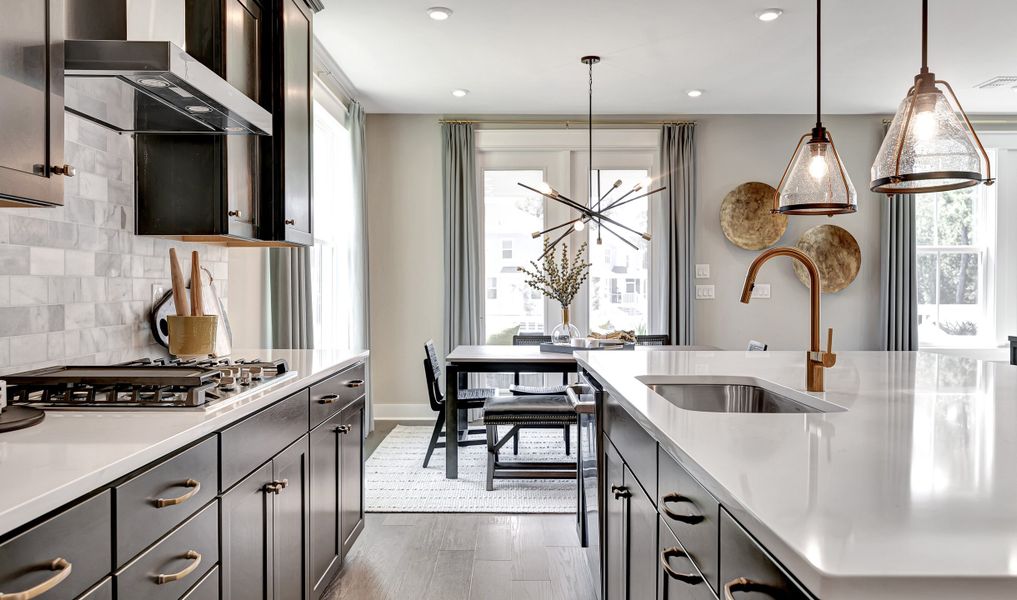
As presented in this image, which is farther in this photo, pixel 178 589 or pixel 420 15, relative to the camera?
pixel 420 15

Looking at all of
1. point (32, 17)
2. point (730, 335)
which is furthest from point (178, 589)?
point (730, 335)

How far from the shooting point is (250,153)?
251 cm

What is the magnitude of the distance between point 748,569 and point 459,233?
4856 mm

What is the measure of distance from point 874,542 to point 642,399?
0.85 meters

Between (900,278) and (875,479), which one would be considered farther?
(900,278)

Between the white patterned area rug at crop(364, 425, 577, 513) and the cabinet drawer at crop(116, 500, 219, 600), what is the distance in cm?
202

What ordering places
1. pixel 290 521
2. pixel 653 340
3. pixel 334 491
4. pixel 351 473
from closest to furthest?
1. pixel 290 521
2. pixel 334 491
3. pixel 351 473
4. pixel 653 340

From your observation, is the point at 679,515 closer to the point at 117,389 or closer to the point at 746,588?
the point at 746,588

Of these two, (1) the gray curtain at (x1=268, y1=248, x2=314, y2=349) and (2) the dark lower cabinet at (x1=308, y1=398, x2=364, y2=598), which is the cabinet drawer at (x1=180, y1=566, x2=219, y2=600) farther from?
(1) the gray curtain at (x1=268, y1=248, x2=314, y2=349)

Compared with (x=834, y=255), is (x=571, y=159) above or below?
above

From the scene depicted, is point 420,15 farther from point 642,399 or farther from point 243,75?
point 642,399

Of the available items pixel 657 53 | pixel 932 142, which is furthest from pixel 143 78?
pixel 657 53

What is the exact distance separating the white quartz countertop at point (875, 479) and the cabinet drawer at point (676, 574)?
0.19 meters

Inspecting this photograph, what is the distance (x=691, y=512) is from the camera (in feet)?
3.49
